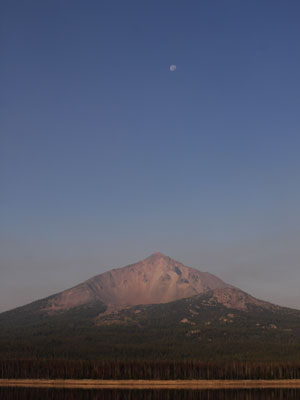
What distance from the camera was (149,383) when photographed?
143 meters

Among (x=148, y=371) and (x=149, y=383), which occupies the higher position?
(x=148, y=371)

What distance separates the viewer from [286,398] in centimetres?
9069

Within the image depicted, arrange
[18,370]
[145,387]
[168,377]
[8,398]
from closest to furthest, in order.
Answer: [8,398] < [145,387] < [168,377] < [18,370]

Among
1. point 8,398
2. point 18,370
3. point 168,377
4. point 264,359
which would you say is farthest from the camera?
point 264,359

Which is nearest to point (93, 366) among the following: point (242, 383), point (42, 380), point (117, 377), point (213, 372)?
point (117, 377)

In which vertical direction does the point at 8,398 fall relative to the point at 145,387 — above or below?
above

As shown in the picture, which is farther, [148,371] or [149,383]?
[148,371]

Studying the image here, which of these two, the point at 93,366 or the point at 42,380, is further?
the point at 93,366

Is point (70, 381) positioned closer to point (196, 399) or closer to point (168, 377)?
point (168, 377)

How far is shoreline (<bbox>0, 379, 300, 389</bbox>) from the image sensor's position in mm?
135500

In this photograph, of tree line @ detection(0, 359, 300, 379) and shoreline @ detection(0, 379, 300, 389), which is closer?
shoreline @ detection(0, 379, 300, 389)

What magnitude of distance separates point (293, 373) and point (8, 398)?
10875 centimetres

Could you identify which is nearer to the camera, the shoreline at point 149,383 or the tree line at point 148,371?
the shoreline at point 149,383

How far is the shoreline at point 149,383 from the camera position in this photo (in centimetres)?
13550
